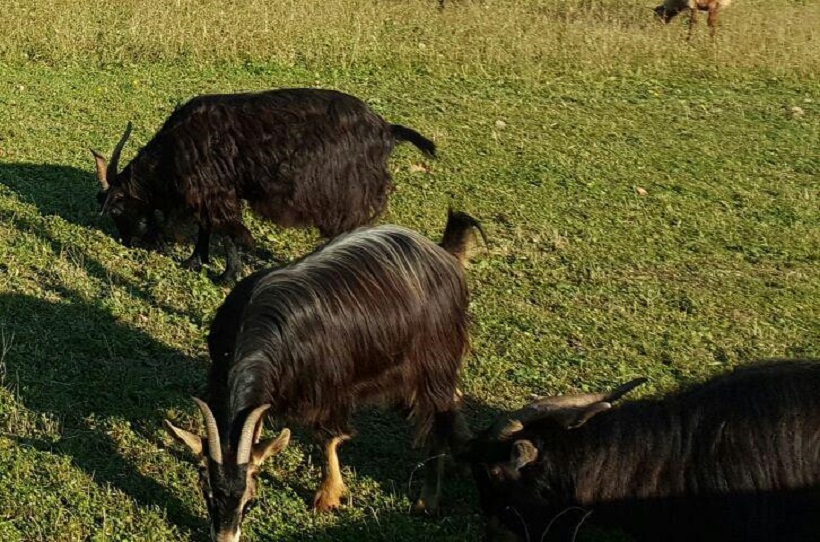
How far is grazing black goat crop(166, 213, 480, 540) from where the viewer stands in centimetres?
463

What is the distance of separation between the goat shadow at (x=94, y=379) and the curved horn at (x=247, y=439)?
32.4 inches

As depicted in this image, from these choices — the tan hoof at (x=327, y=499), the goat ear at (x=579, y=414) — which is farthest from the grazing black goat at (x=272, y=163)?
the goat ear at (x=579, y=414)

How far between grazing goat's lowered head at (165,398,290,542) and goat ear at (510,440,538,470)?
111 centimetres

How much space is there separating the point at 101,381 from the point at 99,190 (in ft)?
11.6

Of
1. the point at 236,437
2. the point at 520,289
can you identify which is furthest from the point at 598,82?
the point at 236,437

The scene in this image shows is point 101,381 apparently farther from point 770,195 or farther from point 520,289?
point 770,195

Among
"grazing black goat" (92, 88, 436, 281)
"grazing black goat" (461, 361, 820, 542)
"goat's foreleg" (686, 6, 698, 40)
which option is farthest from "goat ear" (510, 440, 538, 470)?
"goat's foreleg" (686, 6, 698, 40)

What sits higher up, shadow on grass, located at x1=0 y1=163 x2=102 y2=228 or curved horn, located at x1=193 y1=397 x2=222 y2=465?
curved horn, located at x1=193 y1=397 x2=222 y2=465

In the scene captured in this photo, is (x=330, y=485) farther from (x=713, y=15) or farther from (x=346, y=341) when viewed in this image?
(x=713, y=15)

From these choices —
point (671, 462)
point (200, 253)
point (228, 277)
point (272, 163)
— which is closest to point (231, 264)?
point (228, 277)

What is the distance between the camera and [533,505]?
4504 millimetres

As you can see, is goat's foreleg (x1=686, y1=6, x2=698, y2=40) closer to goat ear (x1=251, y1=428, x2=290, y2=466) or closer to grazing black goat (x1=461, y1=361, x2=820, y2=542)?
grazing black goat (x1=461, y1=361, x2=820, y2=542)

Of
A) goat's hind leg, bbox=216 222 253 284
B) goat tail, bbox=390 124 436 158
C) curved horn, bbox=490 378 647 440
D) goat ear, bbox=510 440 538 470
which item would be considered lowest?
goat's hind leg, bbox=216 222 253 284

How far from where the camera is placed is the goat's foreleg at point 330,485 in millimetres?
5152
